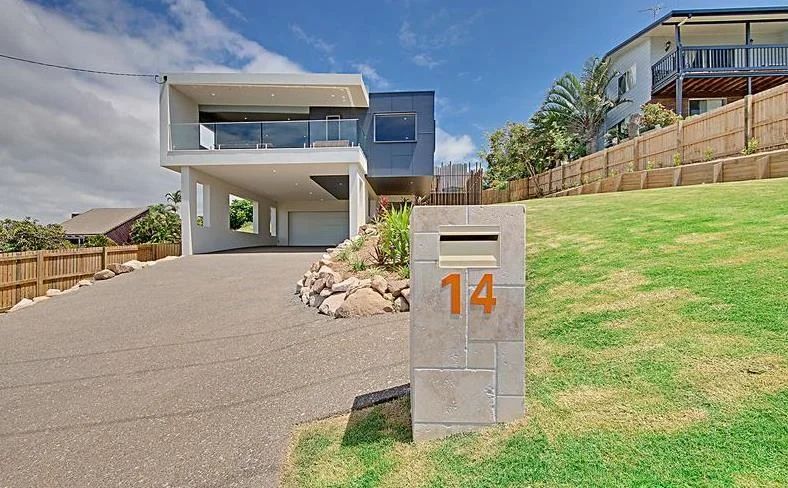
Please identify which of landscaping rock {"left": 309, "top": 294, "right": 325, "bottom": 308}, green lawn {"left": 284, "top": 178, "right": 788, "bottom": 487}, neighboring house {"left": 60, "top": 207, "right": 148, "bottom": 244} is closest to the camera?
green lawn {"left": 284, "top": 178, "right": 788, "bottom": 487}

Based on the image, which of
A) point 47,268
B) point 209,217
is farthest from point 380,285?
point 209,217

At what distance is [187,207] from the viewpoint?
46.5ft

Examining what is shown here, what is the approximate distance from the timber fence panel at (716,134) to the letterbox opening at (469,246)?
1107 cm

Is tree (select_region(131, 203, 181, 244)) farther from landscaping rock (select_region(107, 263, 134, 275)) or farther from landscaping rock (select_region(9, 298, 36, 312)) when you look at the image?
landscaping rock (select_region(9, 298, 36, 312))

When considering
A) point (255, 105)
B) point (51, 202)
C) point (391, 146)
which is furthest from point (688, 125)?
point (51, 202)

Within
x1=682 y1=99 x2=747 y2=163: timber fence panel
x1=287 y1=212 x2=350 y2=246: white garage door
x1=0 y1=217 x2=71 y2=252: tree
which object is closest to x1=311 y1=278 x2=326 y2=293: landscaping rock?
x1=682 y1=99 x2=747 y2=163: timber fence panel

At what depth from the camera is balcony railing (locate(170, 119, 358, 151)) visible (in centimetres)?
1391

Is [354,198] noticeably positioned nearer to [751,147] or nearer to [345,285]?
[345,285]

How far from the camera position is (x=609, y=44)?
861 inches

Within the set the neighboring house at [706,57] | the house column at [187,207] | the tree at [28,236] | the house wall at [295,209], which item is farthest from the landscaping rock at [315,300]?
the neighboring house at [706,57]

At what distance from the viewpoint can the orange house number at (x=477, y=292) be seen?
7.84 feet

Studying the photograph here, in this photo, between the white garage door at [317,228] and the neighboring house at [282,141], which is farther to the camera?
the white garage door at [317,228]

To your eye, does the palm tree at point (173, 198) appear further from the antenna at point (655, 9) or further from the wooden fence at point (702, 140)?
the antenna at point (655, 9)

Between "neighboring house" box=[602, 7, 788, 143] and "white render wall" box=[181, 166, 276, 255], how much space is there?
19.7 m
